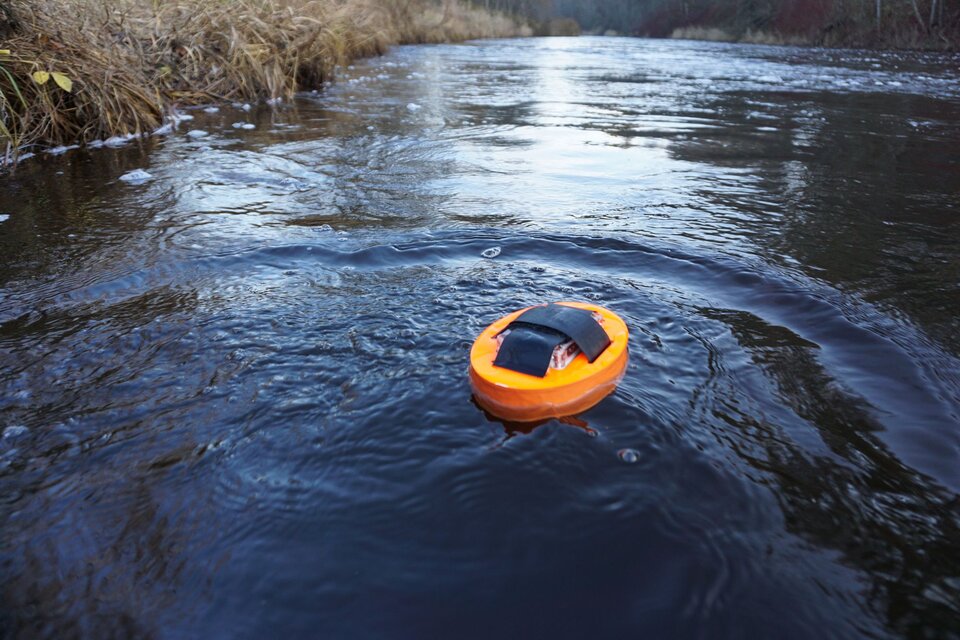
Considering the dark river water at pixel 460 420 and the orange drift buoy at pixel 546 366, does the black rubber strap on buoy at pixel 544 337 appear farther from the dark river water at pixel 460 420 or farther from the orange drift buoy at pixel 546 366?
the dark river water at pixel 460 420

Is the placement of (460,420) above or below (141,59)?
below

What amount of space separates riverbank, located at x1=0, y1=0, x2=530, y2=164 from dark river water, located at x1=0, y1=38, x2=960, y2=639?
1450 millimetres

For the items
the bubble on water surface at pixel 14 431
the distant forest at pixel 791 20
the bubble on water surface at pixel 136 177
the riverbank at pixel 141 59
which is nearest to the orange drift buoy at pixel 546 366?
the bubble on water surface at pixel 14 431

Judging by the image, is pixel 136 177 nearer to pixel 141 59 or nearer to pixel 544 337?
pixel 141 59

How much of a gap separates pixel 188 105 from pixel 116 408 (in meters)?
7.79

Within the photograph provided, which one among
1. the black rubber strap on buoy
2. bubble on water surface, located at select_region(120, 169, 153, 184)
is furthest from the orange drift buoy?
bubble on water surface, located at select_region(120, 169, 153, 184)

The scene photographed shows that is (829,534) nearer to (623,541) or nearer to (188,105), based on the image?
(623,541)

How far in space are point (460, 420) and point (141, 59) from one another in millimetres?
7248

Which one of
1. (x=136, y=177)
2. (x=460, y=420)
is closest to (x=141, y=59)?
(x=136, y=177)

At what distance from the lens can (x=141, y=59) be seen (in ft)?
24.1

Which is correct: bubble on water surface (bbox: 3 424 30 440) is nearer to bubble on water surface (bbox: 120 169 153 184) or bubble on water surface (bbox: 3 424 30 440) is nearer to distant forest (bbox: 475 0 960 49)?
bubble on water surface (bbox: 120 169 153 184)

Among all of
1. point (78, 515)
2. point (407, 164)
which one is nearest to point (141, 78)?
point (407, 164)

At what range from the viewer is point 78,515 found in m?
1.75

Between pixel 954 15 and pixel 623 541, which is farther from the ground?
pixel 954 15
